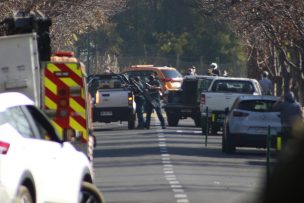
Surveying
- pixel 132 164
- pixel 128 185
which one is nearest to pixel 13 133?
pixel 128 185

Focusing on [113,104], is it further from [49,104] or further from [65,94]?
[49,104]

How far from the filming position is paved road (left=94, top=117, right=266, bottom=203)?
50.3ft

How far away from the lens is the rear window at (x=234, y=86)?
3222 centimetres

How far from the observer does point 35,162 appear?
8594 millimetres

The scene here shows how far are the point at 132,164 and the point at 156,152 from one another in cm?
331

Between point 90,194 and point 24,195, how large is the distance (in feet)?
6.44

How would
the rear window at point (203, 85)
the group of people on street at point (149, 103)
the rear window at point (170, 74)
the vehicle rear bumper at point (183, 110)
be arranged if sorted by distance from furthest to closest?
1. the rear window at point (170, 74)
2. the vehicle rear bumper at point (183, 110)
3. the rear window at point (203, 85)
4. the group of people on street at point (149, 103)

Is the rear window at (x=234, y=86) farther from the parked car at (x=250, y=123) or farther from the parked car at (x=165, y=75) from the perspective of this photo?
the parked car at (x=165, y=75)

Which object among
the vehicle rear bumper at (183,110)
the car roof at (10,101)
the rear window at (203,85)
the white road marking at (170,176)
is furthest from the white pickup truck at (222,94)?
the car roof at (10,101)

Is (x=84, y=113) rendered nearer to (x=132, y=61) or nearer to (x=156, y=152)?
(x=156, y=152)

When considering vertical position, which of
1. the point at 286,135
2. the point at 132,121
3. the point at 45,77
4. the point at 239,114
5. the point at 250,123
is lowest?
the point at 132,121

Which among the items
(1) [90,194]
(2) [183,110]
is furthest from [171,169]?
(2) [183,110]

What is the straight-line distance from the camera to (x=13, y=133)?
330 inches

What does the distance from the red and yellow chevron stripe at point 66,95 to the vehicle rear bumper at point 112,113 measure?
19.2m
